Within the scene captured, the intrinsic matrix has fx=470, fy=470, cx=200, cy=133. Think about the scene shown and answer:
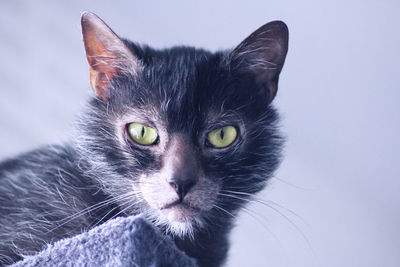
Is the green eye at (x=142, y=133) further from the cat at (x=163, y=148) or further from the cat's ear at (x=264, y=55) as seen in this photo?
the cat's ear at (x=264, y=55)

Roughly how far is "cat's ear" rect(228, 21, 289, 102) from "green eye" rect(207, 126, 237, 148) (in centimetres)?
16

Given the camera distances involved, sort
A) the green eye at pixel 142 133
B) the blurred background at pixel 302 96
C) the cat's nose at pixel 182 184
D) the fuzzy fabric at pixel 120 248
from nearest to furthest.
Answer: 1. the fuzzy fabric at pixel 120 248
2. the cat's nose at pixel 182 184
3. the green eye at pixel 142 133
4. the blurred background at pixel 302 96

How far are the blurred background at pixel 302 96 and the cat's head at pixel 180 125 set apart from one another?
0.45 m

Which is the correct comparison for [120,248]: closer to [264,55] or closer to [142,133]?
[142,133]

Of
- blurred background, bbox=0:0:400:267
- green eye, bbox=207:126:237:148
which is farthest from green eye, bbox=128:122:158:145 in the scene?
blurred background, bbox=0:0:400:267

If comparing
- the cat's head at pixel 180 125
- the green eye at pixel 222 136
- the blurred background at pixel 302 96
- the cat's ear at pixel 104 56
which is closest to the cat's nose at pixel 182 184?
the cat's head at pixel 180 125

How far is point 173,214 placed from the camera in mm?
931

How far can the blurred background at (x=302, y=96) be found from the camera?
162 cm

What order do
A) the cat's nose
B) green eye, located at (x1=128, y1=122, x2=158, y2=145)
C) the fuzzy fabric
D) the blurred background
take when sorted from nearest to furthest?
the fuzzy fabric, the cat's nose, green eye, located at (x1=128, y1=122, x2=158, y2=145), the blurred background

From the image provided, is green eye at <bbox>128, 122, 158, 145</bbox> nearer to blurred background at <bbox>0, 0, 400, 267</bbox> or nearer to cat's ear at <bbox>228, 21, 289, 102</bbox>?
cat's ear at <bbox>228, 21, 289, 102</bbox>

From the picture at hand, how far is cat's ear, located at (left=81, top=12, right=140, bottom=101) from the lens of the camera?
102 centimetres

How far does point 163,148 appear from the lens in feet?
3.16

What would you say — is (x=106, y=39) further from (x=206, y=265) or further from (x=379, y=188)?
(x=379, y=188)

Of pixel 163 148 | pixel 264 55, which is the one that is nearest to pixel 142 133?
pixel 163 148
